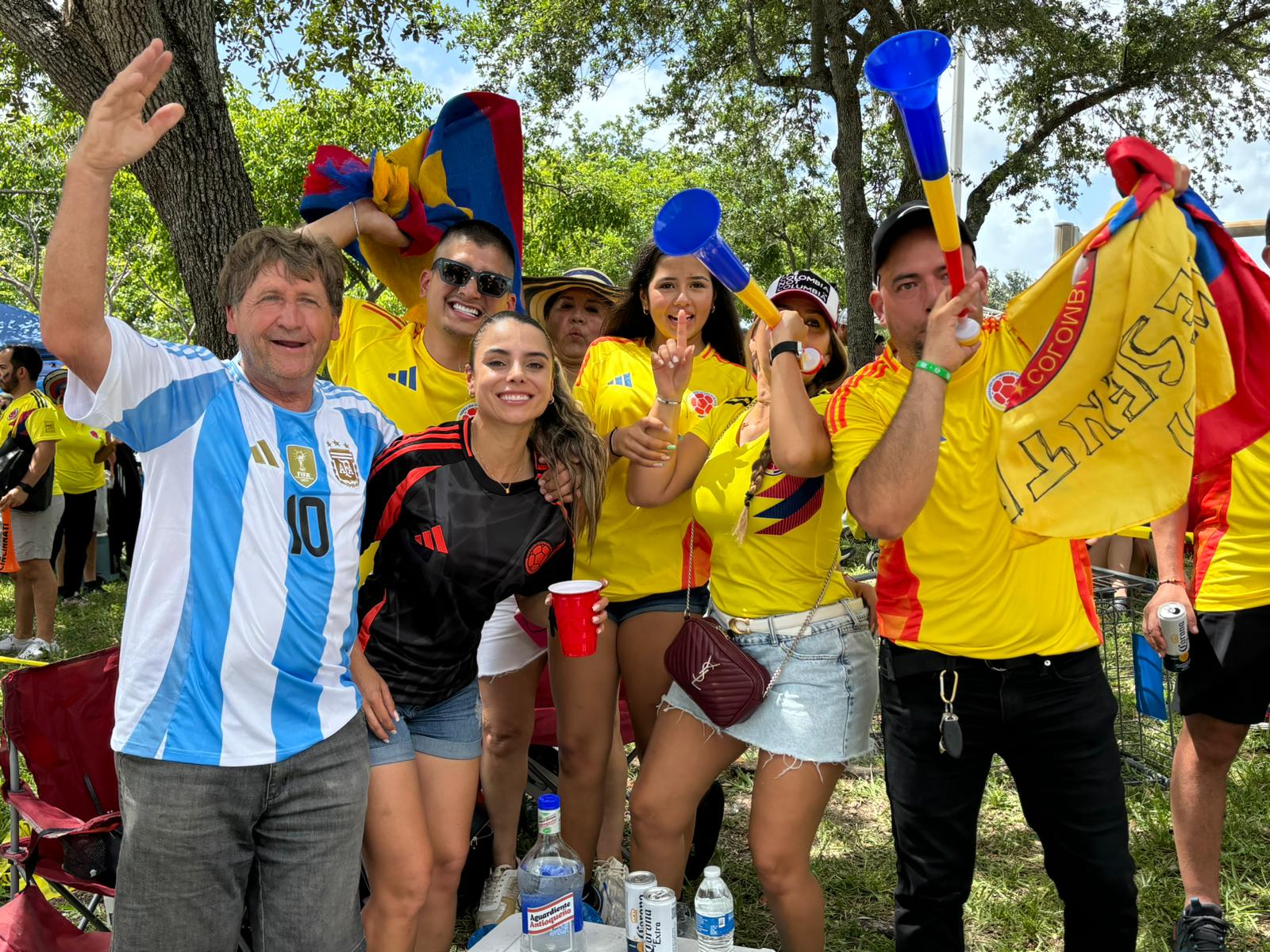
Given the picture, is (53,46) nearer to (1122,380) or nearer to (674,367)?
(674,367)

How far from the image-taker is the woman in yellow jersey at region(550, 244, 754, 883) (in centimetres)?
320

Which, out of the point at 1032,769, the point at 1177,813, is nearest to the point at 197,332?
the point at 1032,769

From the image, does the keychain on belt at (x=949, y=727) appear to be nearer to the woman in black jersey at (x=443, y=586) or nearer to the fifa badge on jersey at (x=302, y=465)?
the woman in black jersey at (x=443, y=586)

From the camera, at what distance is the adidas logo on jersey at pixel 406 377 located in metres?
3.20

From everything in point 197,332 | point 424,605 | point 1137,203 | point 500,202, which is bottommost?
point 424,605

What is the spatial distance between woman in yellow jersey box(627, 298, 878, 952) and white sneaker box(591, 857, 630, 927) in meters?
0.50

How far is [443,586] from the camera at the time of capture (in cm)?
259

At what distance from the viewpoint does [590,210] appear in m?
15.5

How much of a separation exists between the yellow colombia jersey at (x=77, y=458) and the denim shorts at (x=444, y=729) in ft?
23.5

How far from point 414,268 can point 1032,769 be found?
8.95 ft

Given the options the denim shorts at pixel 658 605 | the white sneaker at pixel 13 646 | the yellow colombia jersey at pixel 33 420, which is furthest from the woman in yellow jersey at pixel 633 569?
the yellow colombia jersey at pixel 33 420

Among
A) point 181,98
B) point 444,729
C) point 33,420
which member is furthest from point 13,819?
point 33,420

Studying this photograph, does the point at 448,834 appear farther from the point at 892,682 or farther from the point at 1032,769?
the point at 1032,769

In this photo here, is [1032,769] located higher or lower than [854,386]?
lower
